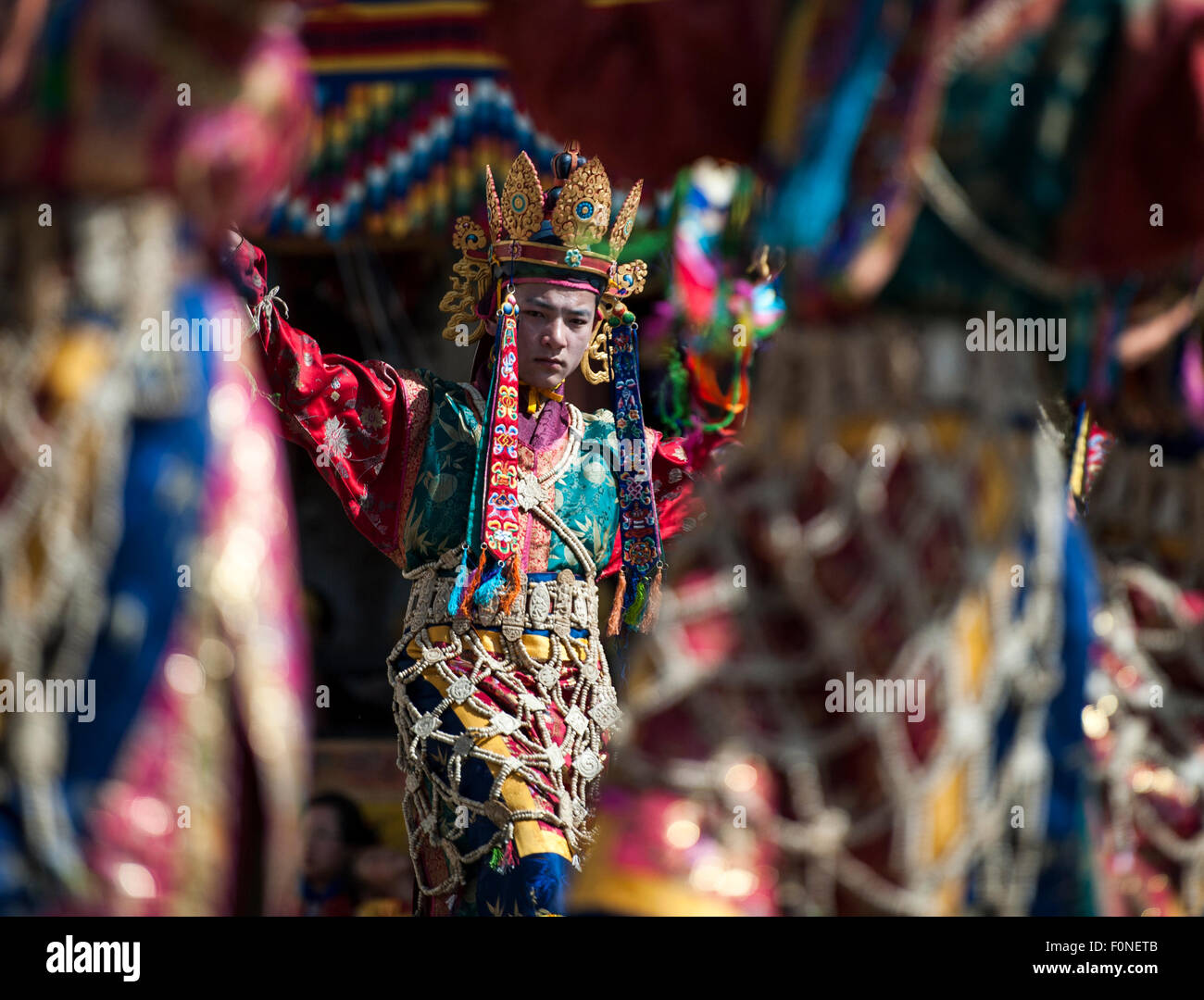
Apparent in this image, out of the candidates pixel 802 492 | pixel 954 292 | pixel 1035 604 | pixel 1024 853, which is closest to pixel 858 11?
pixel 954 292

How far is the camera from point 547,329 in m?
3.66

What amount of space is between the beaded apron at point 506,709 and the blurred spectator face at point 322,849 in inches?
60.2

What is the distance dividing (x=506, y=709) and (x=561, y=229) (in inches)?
39.5

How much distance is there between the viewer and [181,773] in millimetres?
1844

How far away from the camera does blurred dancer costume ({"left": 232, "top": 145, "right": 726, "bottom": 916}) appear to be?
3422 millimetres

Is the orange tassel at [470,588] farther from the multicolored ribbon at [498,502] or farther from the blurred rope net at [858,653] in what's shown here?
the blurred rope net at [858,653]

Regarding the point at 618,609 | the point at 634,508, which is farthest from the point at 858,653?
the point at 618,609

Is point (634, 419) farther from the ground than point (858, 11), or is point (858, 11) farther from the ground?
point (858, 11)

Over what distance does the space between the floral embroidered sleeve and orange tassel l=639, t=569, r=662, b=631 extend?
20.4 inches

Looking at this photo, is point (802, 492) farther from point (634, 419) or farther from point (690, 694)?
point (634, 419)

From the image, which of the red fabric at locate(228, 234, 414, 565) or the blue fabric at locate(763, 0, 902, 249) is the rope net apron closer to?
the blue fabric at locate(763, 0, 902, 249)

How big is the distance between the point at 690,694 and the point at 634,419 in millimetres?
1730

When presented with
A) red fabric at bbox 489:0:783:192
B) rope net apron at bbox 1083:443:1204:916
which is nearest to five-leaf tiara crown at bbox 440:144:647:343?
rope net apron at bbox 1083:443:1204:916

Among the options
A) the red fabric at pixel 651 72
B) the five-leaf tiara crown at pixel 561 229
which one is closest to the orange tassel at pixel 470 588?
the five-leaf tiara crown at pixel 561 229
